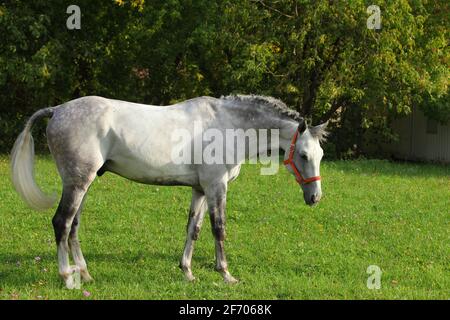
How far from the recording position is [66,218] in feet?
20.7

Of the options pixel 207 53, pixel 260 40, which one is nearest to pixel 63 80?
pixel 207 53

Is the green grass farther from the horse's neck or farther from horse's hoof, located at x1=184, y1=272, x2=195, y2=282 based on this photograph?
the horse's neck

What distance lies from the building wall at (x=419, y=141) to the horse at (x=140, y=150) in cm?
1647

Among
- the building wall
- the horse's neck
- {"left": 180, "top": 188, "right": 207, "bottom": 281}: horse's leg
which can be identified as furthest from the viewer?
the building wall

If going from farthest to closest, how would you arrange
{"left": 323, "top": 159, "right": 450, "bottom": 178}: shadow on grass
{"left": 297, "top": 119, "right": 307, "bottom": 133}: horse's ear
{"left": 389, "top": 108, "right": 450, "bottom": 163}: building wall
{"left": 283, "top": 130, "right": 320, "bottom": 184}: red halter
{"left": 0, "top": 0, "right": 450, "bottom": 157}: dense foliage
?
{"left": 389, "top": 108, "right": 450, "bottom": 163}: building wall → {"left": 0, "top": 0, "right": 450, "bottom": 157}: dense foliage → {"left": 323, "top": 159, "right": 450, "bottom": 178}: shadow on grass → {"left": 283, "top": 130, "right": 320, "bottom": 184}: red halter → {"left": 297, "top": 119, "right": 307, "bottom": 133}: horse's ear

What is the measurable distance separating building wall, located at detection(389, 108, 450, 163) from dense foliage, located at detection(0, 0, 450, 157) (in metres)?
1.64

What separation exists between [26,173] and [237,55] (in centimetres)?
1397

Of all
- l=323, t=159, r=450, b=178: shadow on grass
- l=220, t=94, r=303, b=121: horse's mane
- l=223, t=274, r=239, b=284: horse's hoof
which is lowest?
l=323, t=159, r=450, b=178: shadow on grass

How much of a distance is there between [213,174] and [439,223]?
209 inches

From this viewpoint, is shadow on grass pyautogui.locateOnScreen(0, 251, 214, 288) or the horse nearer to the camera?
the horse

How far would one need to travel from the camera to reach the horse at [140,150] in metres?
6.34

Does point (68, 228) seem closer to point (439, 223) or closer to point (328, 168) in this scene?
point (439, 223)

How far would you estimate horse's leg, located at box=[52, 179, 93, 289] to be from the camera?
6.31 m

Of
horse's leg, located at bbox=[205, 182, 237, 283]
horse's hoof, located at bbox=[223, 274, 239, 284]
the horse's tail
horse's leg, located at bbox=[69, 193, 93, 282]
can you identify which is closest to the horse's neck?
horse's leg, located at bbox=[205, 182, 237, 283]
